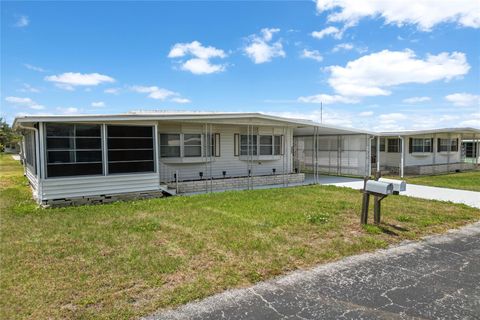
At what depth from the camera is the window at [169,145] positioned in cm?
1152

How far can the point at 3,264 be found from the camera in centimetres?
443

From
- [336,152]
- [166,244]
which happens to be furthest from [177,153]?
[336,152]

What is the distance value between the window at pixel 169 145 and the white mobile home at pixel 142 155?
4cm

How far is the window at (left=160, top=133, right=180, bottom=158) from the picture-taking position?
11.5 m

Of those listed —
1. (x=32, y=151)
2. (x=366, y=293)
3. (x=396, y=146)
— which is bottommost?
(x=366, y=293)

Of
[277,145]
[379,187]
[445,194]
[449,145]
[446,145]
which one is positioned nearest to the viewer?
[379,187]

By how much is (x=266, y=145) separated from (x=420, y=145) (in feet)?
35.9

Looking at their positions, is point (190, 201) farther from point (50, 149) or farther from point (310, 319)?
point (310, 319)

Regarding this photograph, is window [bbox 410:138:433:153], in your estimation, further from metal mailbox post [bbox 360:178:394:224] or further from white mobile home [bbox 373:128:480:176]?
metal mailbox post [bbox 360:178:394:224]

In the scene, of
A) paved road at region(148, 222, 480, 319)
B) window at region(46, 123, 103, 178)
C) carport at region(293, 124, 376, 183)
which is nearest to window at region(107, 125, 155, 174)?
window at region(46, 123, 103, 178)

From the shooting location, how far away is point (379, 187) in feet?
20.1

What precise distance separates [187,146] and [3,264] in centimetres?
789

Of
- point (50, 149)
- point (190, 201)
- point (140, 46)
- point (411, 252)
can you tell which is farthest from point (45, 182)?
point (140, 46)

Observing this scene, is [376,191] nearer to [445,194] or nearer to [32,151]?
[445,194]
